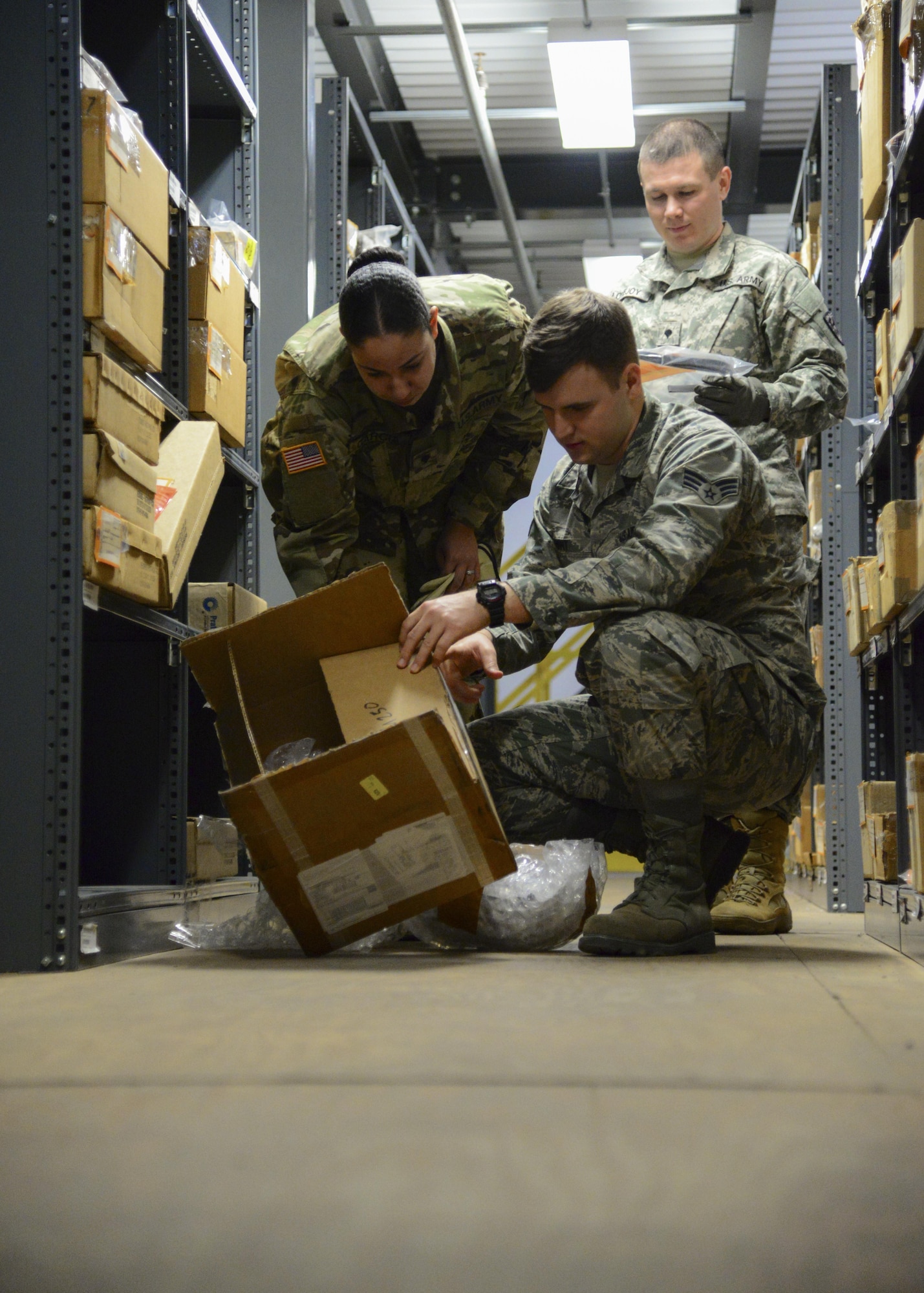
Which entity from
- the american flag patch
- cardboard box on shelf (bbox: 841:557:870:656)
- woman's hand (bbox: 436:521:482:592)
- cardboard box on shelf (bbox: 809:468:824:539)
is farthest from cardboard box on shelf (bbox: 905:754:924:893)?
cardboard box on shelf (bbox: 809:468:824:539)

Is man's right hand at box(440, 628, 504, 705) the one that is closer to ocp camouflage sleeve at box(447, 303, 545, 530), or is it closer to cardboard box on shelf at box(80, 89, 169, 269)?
ocp camouflage sleeve at box(447, 303, 545, 530)

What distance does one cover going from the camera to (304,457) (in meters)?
2.45

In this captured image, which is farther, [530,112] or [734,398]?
[530,112]

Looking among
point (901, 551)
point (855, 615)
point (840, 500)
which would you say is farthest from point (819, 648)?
point (901, 551)

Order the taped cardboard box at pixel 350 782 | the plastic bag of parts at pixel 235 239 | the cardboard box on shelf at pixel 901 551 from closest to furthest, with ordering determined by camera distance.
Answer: the taped cardboard box at pixel 350 782, the cardboard box on shelf at pixel 901 551, the plastic bag of parts at pixel 235 239

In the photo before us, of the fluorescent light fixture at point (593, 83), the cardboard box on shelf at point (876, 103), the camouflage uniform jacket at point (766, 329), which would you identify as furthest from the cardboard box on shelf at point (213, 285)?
the fluorescent light fixture at point (593, 83)

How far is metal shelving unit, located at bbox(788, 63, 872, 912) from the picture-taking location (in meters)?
3.77

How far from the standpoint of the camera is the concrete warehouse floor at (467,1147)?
67 centimetres

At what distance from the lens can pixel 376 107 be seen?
6410 millimetres

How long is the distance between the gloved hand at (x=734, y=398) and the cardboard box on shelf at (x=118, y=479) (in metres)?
1.09

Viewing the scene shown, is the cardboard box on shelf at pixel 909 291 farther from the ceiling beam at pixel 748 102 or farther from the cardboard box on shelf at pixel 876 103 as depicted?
the ceiling beam at pixel 748 102

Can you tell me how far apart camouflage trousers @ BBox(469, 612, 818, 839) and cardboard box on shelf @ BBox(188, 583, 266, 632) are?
983 mm

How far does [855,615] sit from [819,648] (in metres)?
1.46

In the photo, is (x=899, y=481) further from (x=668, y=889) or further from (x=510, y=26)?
(x=510, y=26)
